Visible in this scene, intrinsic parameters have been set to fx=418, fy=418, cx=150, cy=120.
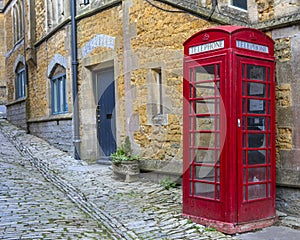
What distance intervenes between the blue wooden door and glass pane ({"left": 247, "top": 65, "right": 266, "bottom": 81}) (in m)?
4.88

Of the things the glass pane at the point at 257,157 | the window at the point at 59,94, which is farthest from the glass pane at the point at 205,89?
the window at the point at 59,94

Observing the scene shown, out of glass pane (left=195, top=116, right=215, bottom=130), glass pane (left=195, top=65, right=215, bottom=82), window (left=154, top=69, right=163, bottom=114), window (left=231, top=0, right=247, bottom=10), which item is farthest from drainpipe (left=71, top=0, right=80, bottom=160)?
glass pane (left=195, top=65, right=215, bottom=82)

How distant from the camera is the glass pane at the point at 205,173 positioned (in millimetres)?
4933

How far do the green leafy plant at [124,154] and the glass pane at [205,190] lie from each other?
111 inches

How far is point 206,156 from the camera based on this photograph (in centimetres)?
509

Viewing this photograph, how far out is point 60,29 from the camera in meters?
11.4

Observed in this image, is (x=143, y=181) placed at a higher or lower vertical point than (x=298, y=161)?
lower

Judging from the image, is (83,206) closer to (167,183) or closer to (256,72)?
(167,183)

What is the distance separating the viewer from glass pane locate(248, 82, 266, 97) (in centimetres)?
493

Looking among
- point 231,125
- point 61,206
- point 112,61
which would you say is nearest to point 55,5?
point 112,61

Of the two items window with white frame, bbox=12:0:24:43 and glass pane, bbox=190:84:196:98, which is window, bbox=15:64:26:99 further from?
glass pane, bbox=190:84:196:98

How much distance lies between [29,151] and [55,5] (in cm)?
431

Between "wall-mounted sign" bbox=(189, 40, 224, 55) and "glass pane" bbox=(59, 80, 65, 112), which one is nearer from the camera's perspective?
"wall-mounted sign" bbox=(189, 40, 224, 55)

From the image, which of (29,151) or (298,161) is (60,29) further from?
(298,161)
